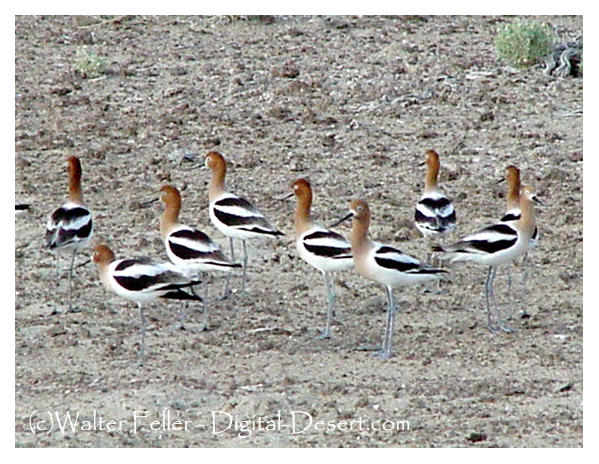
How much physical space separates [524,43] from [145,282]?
8040mm

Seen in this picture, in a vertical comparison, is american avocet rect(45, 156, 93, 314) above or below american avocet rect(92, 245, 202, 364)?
above

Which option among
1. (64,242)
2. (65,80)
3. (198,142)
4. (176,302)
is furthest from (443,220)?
(65,80)

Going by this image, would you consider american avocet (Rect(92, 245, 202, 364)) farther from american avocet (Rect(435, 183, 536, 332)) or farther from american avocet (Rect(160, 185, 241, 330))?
american avocet (Rect(435, 183, 536, 332))

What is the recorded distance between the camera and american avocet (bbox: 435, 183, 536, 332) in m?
9.77

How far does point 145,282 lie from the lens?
9.16 meters

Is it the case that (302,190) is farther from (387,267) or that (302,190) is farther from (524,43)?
(524,43)

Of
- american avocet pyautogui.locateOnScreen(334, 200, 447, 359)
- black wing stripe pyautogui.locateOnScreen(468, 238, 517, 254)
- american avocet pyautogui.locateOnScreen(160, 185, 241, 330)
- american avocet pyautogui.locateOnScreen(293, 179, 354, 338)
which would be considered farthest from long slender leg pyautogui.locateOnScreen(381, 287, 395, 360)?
american avocet pyautogui.locateOnScreen(160, 185, 241, 330)

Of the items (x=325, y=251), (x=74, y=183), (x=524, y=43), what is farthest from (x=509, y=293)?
(x=524, y=43)

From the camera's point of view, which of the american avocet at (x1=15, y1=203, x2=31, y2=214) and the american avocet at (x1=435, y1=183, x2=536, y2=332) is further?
the american avocet at (x1=15, y1=203, x2=31, y2=214)

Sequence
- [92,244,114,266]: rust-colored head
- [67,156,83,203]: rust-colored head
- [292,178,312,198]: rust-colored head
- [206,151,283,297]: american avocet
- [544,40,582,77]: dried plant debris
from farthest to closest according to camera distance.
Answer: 1. [544,40,582,77]: dried plant debris
2. [67,156,83,203]: rust-colored head
3. [206,151,283,297]: american avocet
4. [292,178,312,198]: rust-colored head
5. [92,244,114,266]: rust-colored head

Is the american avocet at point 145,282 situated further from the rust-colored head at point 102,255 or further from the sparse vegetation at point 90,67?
the sparse vegetation at point 90,67

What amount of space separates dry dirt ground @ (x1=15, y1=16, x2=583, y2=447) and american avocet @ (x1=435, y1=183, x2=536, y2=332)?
19.4 inches

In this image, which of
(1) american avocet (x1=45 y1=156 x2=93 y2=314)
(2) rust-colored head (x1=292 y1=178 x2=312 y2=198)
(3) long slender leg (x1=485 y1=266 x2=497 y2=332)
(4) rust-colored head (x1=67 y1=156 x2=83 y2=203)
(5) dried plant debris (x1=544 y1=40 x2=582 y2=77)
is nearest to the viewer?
(3) long slender leg (x1=485 y1=266 x2=497 y2=332)

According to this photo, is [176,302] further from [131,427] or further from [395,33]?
[395,33]
